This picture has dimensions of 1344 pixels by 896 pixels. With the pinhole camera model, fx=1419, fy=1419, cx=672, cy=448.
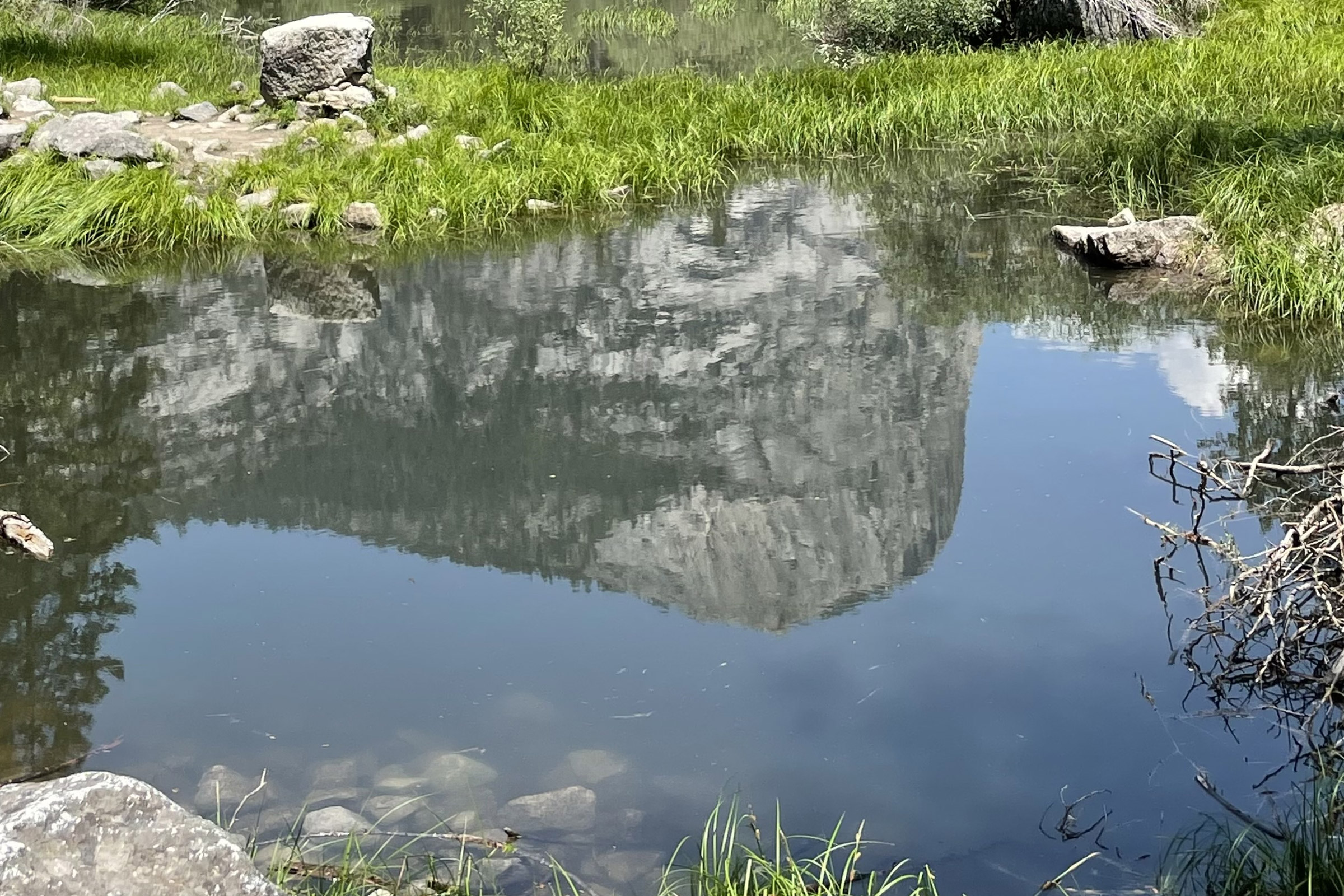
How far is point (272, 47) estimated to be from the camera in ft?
39.7

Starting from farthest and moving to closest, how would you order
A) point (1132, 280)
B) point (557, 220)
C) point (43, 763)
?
point (557, 220) → point (1132, 280) → point (43, 763)

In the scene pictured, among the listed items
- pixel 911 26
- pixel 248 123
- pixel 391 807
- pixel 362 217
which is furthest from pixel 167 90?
pixel 391 807

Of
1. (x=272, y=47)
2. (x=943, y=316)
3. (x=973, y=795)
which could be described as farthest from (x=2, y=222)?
(x=973, y=795)

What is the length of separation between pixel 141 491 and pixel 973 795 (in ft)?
12.3

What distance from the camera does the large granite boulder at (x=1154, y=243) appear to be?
8.52 m

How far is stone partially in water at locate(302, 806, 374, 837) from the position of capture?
3.62 m

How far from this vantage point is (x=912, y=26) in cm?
1551

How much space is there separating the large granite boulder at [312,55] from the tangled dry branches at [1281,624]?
9284 millimetres

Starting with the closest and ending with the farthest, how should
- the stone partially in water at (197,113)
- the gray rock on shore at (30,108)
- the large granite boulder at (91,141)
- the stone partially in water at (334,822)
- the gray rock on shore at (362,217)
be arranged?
the stone partially in water at (334,822)
the gray rock on shore at (362,217)
the large granite boulder at (91,141)
the gray rock on shore at (30,108)
the stone partially in water at (197,113)

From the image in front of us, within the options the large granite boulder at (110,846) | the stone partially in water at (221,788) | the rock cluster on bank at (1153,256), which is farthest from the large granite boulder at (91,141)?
the large granite boulder at (110,846)

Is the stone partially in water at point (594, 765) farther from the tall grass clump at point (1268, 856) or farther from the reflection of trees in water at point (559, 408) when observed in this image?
the tall grass clump at point (1268, 856)

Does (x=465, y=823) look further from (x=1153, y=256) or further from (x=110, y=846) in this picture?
(x=1153, y=256)

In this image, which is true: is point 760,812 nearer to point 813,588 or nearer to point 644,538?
point 813,588

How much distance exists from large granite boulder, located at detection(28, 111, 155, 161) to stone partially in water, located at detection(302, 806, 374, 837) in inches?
310
